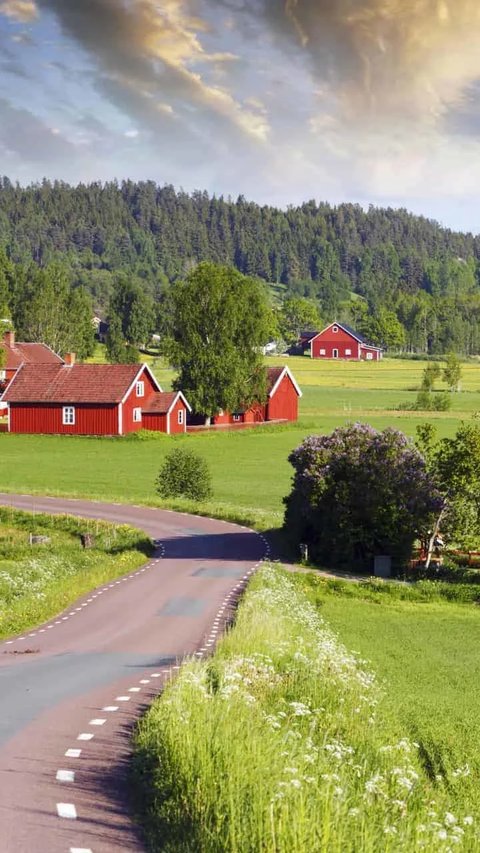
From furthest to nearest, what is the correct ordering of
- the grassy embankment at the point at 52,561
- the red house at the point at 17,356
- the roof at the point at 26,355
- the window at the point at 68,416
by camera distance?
the roof at the point at 26,355
the red house at the point at 17,356
the window at the point at 68,416
the grassy embankment at the point at 52,561

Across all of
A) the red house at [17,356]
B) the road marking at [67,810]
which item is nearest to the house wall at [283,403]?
the red house at [17,356]

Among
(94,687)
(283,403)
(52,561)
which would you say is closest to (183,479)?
(52,561)

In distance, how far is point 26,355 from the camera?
117 meters

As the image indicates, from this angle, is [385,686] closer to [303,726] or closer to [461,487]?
[303,726]

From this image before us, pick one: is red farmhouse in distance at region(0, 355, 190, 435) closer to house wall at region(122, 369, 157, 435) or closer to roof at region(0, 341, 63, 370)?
house wall at region(122, 369, 157, 435)

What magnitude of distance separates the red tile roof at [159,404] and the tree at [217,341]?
459 centimetres

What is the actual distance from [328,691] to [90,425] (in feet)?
243

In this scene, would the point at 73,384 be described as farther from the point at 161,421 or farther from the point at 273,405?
the point at 273,405

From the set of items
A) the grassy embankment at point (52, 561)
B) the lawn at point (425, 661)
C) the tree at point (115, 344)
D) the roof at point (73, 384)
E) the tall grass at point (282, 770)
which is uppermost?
the tree at point (115, 344)

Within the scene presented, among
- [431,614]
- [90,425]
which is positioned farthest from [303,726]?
[90,425]

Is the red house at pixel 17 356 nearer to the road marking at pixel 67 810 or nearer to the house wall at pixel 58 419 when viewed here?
the house wall at pixel 58 419

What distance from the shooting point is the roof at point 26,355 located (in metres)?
113

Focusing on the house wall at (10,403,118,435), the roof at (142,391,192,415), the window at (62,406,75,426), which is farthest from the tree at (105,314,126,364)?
the window at (62,406,75,426)

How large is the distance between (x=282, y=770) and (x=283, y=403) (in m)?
93.4
